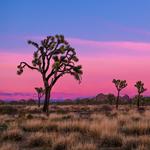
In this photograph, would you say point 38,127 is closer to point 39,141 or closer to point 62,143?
point 39,141

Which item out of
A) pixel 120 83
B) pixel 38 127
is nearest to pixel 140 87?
pixel 120 83

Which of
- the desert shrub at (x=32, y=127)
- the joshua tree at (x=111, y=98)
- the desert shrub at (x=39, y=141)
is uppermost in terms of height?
the joshua tree at (x=111, y=98)

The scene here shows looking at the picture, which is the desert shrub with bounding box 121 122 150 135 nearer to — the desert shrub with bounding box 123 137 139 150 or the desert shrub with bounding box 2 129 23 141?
the desert shrub with bounding box 123 137 139 150

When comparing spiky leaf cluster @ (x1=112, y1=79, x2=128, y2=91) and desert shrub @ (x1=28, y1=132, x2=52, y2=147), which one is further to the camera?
spiky leaf cluster @ (x1=112, y1=79, x2=128, y2=91)

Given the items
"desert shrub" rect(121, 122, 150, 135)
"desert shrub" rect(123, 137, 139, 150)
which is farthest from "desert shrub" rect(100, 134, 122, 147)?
"desert shrub" rect(121, 122, 150, 135)

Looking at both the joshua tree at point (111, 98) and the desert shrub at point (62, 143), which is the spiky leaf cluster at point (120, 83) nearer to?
the joshua tree at point (111, 98)

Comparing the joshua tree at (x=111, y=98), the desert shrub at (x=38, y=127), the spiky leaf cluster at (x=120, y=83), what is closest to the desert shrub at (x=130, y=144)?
the desert shrub at (x=38, y=127)

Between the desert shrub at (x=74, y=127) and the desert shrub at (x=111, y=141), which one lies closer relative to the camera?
the desert shrub at (x=111, y=141)

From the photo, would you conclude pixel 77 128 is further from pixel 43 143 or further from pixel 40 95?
pixel 40 95

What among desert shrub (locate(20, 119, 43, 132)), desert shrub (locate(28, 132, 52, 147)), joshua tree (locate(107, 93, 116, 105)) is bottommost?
desert shrub (locate(28, 132, 52, 147))

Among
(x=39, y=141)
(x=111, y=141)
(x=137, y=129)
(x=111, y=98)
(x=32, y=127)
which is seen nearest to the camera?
(x=111, y=141)

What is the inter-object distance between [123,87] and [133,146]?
204 ft

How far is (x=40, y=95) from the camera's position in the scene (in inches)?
3433

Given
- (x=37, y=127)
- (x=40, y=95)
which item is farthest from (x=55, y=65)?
(x=40, y=95)
